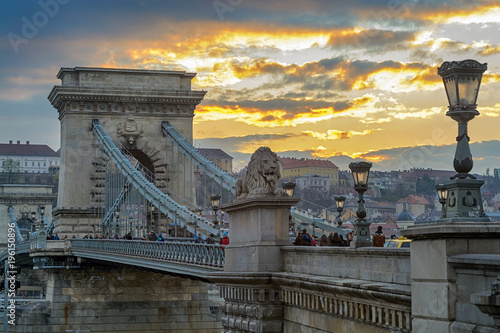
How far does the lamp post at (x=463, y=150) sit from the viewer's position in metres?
12.6

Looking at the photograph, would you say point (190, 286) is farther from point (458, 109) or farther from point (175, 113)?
point (458, 109)

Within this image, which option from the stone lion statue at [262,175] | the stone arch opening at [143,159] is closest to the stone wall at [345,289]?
the stone lion statue at [262,175]

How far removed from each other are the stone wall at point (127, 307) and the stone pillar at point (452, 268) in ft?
150

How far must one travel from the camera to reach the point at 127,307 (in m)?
59.2

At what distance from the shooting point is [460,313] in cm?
1259

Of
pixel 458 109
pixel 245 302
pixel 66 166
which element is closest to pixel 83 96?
pixel 66 166

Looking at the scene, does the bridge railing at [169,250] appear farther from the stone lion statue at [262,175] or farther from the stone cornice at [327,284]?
the stone lion statue at [262,175]

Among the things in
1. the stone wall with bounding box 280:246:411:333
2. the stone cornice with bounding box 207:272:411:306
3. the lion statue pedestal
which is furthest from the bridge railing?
the stone wall with bounding box 280:246:411:333

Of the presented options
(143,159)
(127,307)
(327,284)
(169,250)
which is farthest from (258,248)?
(143,159)

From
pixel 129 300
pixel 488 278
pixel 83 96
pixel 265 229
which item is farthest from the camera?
pixel 83 96

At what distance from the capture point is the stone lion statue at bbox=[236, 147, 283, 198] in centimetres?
2233

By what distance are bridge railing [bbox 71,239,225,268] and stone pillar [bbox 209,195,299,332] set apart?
371cm

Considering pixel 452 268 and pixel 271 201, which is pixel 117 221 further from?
pixel 452 268

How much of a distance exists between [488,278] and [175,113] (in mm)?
55970
